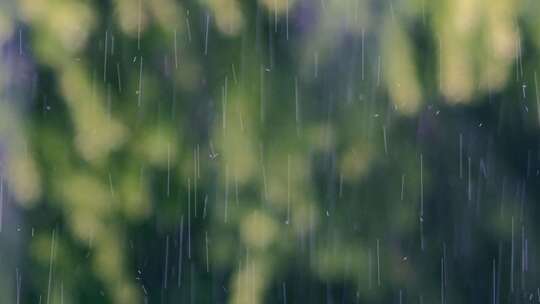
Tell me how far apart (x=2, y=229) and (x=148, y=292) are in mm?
393

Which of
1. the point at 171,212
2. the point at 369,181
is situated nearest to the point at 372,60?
the point at 369,181

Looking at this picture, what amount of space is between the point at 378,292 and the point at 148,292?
59 centimetres

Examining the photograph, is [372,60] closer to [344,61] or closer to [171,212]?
[344,61]

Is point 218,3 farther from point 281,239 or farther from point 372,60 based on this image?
point 281,239

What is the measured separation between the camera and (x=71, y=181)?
1.76 m

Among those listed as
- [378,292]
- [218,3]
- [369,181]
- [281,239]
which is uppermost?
[218,3]

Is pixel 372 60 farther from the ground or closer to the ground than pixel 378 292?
farther from the ground

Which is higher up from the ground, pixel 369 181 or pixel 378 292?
pixel 369 181

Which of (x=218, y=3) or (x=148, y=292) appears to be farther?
(x=148, y=292)

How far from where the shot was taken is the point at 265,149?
6.07 ft

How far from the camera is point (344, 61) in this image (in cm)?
197

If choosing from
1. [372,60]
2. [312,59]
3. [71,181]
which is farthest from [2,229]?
[372,60]

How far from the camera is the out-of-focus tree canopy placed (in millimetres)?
1773

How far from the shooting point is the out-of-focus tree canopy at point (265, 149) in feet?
5.82
